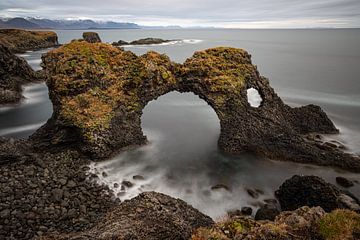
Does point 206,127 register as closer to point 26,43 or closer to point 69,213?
point 69,213

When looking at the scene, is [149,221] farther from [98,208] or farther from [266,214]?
[266,214]

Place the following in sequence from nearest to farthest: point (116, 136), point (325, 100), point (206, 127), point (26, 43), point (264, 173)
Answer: point (264, 173)
point (116, 136)
point (206, 127)
point (325, 100)
point (26, 43)

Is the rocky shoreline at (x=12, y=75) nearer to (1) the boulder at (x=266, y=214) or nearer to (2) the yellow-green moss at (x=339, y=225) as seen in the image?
(1) the boulder at (x=266, y=214)

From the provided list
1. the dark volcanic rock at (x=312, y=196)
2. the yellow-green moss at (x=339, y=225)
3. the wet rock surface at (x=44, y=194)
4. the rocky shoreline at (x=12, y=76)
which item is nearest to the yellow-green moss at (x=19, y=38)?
the rocky shoreline at (x=12, y=76)

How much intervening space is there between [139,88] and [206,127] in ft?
30.2

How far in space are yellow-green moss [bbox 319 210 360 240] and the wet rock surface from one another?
10.3m

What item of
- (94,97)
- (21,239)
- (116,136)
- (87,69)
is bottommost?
(21,239)

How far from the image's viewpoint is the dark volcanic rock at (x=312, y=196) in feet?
51.3

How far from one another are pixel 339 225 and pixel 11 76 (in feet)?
148

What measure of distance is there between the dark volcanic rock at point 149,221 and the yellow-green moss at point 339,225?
4420 mm

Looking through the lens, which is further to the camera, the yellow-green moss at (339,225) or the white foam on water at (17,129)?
the white foam on water at (17,129)

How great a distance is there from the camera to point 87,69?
2295cm

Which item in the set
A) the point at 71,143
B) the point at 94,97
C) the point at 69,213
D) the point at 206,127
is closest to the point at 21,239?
the point at 69,213

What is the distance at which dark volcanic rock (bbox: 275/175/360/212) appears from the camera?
615 inches
